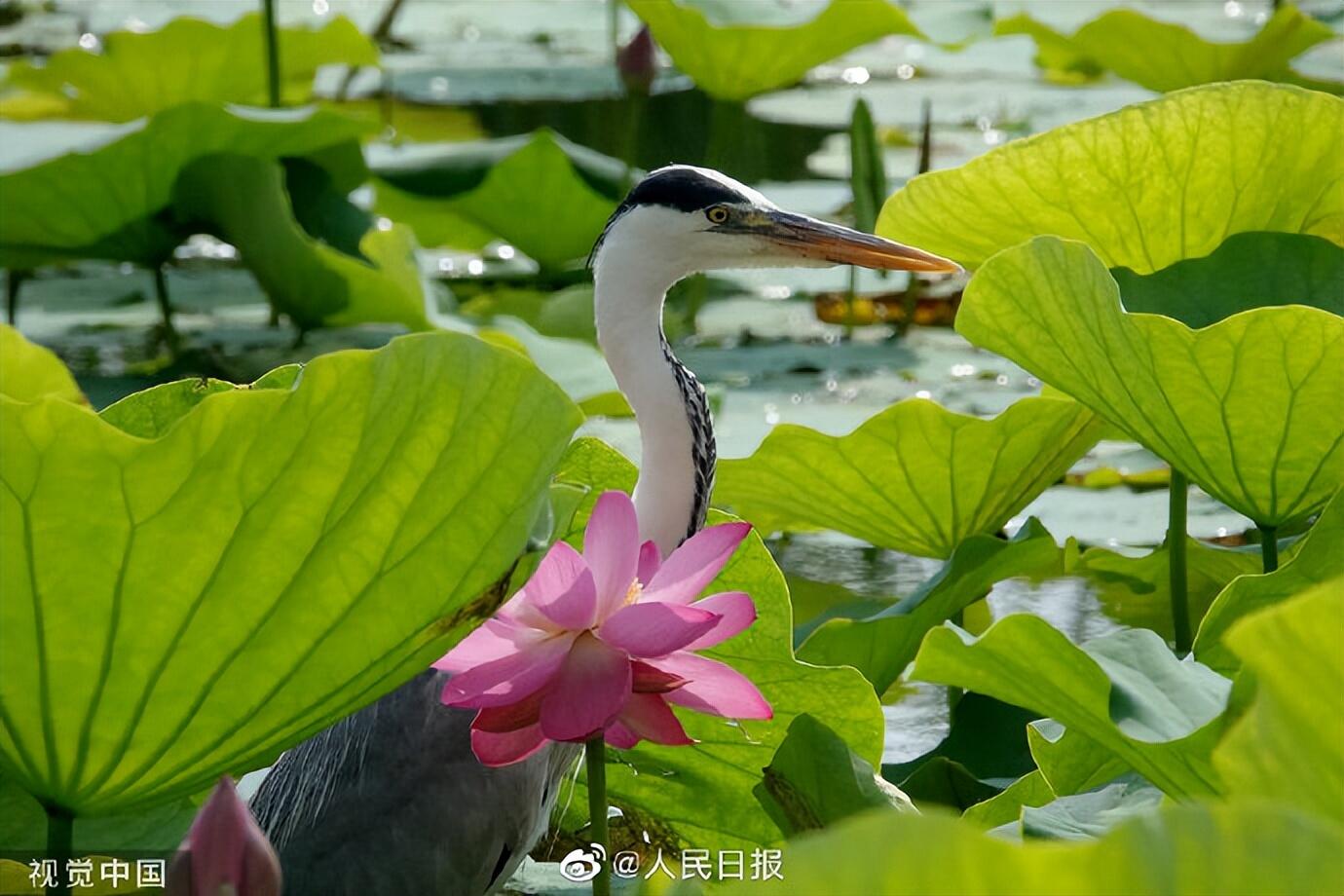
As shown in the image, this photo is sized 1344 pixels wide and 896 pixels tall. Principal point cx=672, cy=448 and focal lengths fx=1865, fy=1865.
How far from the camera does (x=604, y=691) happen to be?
1.06 metres

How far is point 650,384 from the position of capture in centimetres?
189

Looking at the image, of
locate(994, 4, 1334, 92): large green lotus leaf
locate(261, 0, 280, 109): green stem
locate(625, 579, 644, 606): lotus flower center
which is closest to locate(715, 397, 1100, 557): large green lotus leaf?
locate(625, 579, 644, 606): lotus flower center

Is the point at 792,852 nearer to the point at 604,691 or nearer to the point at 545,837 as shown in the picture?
the point at 604,691

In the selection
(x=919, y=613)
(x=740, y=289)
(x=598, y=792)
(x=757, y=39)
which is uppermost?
(x=757, y=39)

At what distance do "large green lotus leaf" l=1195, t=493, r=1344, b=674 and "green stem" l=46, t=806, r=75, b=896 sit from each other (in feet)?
2.62

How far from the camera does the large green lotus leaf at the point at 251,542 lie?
999mm

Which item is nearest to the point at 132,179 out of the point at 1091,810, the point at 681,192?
the point at 681,192

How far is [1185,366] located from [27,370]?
4.28ft

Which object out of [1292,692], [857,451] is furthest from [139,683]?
[857,451]

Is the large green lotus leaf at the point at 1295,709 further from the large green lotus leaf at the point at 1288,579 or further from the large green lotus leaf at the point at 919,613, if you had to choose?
the large green lotus leaf at the point at 919,613

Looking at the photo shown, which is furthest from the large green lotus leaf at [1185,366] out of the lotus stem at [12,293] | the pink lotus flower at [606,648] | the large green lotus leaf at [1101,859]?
the lotus stem at [12,293]

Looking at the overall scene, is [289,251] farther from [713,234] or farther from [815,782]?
[815,782]

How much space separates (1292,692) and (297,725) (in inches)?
22.0

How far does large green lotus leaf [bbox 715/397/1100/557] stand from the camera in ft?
6.03
